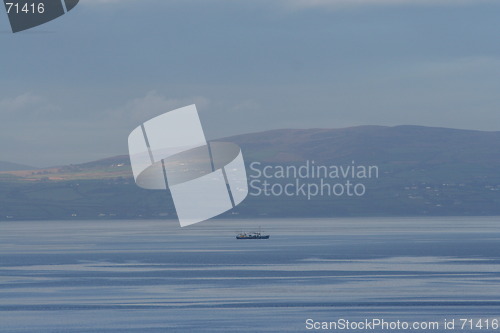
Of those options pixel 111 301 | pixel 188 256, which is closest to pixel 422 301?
pixel 111 301

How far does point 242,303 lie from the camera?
272 ft

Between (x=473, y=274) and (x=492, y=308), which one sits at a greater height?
(x=492, y=308)

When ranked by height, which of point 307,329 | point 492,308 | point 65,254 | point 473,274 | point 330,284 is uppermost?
point 307,329

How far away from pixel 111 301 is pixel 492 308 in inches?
1268

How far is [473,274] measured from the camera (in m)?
115

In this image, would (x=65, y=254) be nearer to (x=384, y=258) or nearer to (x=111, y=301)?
(x=384, y=258)

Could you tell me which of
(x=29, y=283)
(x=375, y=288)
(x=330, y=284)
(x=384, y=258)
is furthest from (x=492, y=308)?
(x=384, y=258)

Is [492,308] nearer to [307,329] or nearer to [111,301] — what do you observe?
[307,329]

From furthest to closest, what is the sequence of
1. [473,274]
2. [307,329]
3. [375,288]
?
[473,274], [375,288], [307,329]

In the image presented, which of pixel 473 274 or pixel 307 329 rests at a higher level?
pixel 307 329

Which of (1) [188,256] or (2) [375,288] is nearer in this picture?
(2) [375,288]

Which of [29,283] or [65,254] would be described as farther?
[65,254]

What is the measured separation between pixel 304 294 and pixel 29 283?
33702 millimetres

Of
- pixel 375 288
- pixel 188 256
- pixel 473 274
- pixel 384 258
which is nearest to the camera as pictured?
pixel 375 288
